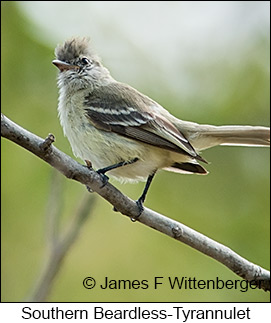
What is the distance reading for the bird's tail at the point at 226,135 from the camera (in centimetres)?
457

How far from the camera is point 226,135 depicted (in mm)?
4625

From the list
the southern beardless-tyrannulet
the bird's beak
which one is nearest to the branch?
the southern beardless-tyrannulet

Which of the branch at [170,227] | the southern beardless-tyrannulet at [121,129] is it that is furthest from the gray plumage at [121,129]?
the branch at [170,227]

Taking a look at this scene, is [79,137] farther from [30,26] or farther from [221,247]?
[30,26]

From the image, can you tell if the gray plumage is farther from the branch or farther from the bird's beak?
the branch

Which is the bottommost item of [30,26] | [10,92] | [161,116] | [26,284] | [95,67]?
[26,284]

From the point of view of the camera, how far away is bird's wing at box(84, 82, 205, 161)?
4332 mm

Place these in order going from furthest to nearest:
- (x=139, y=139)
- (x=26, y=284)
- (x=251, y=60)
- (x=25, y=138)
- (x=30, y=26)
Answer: (x=251, y=60) < (x=30, y=26) < (x=26, y=284) < (x=139, y=139) < (x=25, y=138)

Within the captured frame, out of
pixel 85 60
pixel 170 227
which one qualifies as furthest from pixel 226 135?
pixel 85 60

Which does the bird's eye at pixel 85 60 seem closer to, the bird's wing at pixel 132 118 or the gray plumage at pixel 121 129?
the gray plumage at pixel 121 129

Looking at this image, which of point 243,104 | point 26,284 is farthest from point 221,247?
point 243,104

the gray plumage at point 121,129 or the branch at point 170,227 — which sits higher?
the gray plumage at point 121,129

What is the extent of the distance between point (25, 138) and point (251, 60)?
4.25 metres

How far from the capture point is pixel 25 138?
3.23 metres
